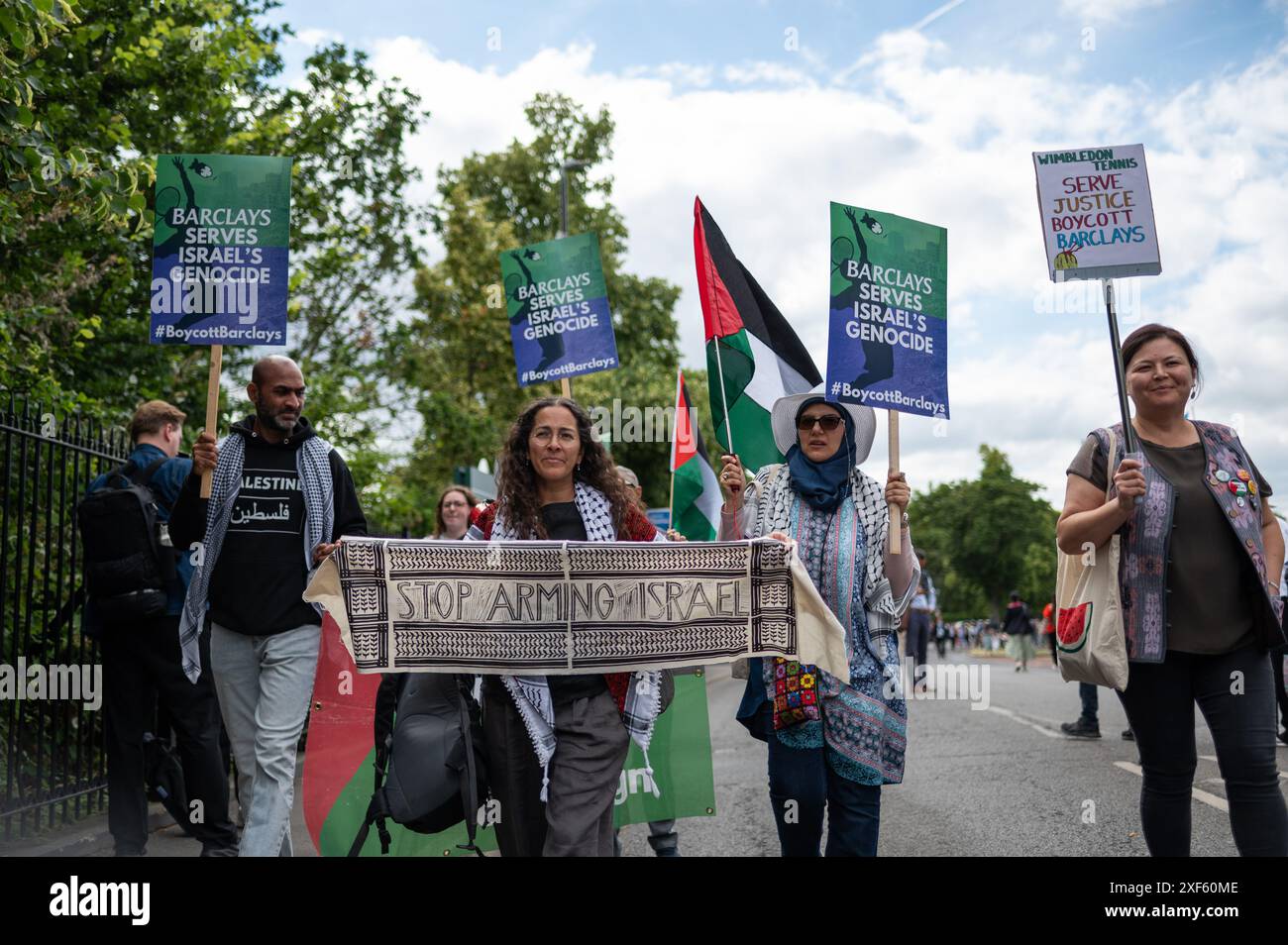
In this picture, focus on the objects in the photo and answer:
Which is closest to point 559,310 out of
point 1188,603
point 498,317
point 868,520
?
point 868,520

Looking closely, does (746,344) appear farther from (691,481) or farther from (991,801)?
(991,801)

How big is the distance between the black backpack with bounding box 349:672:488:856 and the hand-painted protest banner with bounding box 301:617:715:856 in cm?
106

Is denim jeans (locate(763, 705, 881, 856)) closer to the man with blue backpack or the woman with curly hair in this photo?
the woman with curly hair

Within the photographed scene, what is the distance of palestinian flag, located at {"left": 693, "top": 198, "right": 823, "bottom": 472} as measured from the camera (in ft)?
21.0

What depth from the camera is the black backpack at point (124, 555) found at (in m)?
6.24

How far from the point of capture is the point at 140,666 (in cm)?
641

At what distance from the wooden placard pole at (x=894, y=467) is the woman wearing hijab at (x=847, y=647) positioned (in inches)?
1.1

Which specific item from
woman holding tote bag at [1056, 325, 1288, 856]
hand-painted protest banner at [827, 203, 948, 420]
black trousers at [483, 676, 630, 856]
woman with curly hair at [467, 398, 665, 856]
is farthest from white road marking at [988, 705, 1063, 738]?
black trousers at [483, 676, 630, 856]

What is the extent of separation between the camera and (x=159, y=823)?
821cm

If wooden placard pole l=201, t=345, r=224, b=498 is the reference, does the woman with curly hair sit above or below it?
below

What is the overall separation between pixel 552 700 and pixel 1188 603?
7.30 ft

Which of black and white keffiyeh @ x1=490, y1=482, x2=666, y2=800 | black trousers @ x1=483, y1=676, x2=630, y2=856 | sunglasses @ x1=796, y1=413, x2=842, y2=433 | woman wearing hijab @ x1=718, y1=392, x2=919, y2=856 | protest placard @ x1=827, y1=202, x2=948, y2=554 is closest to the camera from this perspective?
black trousers @ x1=483, y1=676, x2=630, y2=856
